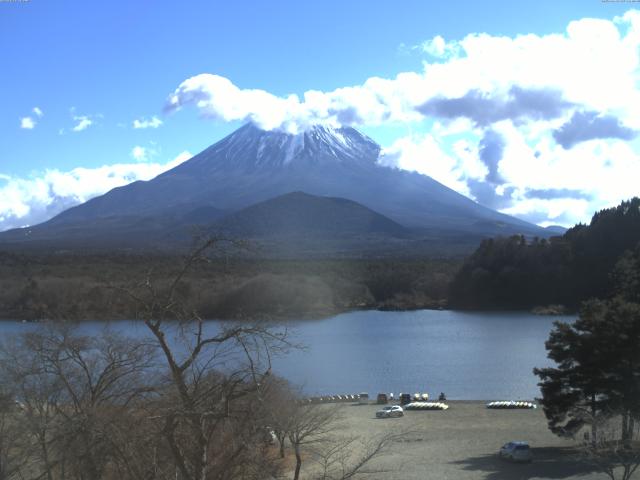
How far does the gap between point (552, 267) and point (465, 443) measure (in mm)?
37672

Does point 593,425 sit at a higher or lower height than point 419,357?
higher

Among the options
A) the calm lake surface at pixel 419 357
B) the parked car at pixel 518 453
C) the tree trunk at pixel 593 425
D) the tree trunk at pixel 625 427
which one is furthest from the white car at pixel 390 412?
the tree trunk at pixel 625 427

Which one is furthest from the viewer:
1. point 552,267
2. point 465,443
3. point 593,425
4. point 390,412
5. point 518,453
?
point 552,267

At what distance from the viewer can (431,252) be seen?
3307 inches

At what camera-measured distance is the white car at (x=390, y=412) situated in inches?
A: 702

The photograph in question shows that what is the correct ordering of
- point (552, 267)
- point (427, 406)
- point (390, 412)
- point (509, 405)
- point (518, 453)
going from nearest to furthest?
point (518, 453)
point (390, 412)
point (509, 405)
point (427, 406)
point (552, 267)

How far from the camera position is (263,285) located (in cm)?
4241

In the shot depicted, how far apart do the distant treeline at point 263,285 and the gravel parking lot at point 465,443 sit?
11.7 m

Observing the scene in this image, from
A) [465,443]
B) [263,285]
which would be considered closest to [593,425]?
[465,443]

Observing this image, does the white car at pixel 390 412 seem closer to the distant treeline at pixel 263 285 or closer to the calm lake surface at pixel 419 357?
the calm lake surface at pixel 419 357

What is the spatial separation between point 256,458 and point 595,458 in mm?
5378

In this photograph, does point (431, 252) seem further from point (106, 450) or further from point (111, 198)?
point (106, 450)

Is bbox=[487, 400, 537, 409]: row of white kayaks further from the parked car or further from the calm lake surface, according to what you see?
the parked car

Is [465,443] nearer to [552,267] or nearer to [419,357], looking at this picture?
[419,357]
